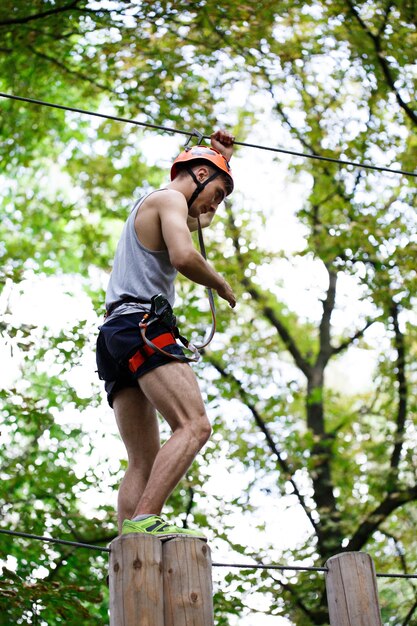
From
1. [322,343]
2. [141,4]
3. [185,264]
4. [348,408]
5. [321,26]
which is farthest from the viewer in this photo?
[348,408]

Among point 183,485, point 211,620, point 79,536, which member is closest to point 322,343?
point 183,485

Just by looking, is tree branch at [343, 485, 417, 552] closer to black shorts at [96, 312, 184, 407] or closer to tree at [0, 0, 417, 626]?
tree at [0, 0, 417, 626]

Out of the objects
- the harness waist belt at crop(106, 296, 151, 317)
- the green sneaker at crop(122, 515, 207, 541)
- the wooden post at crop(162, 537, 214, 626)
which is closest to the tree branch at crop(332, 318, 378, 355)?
the harness waist belt at crop(106, 296, 151, 317)

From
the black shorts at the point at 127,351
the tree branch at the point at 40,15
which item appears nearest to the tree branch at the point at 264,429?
the tree branch at the point at 40,15

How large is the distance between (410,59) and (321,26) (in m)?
2.10

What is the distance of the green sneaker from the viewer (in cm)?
292

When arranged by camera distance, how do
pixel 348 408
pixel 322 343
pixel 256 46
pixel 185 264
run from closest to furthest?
pixel 185 264 < pixel 256 46 < pixel 322 343 < pixel 348 408

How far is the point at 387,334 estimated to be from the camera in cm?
1051

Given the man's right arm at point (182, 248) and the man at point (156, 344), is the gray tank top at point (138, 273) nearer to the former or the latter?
the man at point (156, 344)

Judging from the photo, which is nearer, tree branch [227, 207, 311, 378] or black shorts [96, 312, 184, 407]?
black shorts [96, 312, 184, 407]

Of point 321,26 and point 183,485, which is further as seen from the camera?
point 321,26

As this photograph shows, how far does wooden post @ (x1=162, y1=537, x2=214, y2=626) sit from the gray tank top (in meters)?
1.04

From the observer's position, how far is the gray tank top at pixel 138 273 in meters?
3.53

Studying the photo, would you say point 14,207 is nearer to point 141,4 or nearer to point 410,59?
point 141,4
